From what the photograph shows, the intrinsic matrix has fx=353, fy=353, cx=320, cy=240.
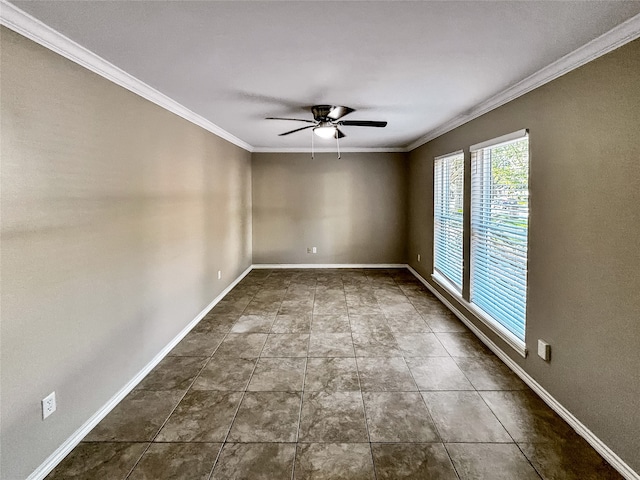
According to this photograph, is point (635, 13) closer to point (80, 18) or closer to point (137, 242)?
point (80, 18)

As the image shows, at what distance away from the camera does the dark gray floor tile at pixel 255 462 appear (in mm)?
1890

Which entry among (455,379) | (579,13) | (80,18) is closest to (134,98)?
(80,18)

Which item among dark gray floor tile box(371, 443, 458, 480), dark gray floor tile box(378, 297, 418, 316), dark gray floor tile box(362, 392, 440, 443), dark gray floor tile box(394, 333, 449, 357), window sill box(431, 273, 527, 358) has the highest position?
window sill box(431, 273, 527, 358)

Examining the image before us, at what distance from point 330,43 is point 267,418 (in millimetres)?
2417

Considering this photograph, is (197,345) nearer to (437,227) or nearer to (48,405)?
(48,405)

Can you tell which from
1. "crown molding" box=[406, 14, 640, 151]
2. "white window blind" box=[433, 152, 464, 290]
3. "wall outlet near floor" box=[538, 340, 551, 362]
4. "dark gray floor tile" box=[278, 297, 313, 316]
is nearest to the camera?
"crown molding" box=[406, 14, 640, 151]

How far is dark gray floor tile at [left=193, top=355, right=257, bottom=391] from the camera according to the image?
278cm

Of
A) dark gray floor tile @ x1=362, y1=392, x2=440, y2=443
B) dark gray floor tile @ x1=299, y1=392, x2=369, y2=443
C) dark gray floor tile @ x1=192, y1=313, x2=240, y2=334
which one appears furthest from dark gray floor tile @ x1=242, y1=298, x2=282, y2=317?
dark gray floor tile @ x1=362, y1=392, x2=440, y2=443

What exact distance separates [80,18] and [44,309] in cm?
153

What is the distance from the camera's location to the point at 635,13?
1.71 m

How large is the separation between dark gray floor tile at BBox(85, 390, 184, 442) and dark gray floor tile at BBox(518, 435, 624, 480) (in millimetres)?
A: 2275

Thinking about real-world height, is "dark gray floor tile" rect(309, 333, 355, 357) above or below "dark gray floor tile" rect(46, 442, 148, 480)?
above

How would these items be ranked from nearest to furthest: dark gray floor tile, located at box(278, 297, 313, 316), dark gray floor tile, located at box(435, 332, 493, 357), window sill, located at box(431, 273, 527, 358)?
window sill, located at box(431, 273, 527, 358)
dark gray floor tile, located at box(435, 332, 493, 357)
dark gray floor tile, located at box(278, 297, 313, 316)

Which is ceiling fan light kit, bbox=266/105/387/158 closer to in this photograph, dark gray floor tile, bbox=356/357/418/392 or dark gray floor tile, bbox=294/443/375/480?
dark gray floor tile, bbox=356/357/418/392
